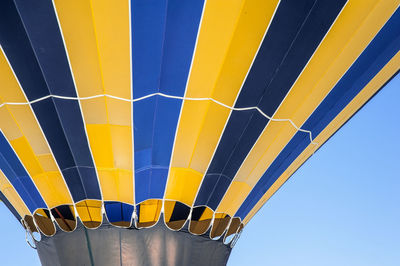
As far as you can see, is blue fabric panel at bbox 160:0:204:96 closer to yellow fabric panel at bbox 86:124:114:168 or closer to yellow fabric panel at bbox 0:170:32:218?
yellow fabric panel at bbox 86:124:114:168

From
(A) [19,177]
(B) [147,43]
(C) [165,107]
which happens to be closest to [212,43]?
(B) [147,43]

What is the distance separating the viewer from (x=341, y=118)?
145 inches

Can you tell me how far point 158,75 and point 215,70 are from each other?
390mm

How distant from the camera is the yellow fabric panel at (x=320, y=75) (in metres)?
2.73

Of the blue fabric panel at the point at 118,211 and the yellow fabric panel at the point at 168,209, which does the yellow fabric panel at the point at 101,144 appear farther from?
the yellow fabric panel at the point at 168,209

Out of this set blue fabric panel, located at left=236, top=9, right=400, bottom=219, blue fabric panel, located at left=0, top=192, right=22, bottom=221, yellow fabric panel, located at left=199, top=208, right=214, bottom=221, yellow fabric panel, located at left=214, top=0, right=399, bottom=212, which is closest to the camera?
yellow fabric panel, located at left=214, top=0, right=399, bottom=212

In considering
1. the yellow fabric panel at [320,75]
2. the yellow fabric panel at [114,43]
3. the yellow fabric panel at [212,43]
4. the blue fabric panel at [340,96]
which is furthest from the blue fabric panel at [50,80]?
the blue fabric panel at [340,96]

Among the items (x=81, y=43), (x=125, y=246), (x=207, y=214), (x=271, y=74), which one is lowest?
(x=125, y=246)

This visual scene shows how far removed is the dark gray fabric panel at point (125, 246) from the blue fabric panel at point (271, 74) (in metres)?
0.37

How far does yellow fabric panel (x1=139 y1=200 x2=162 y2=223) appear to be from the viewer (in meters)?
3.30

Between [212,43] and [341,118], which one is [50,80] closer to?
[212,43]

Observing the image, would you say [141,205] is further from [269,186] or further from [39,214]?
[269,186]

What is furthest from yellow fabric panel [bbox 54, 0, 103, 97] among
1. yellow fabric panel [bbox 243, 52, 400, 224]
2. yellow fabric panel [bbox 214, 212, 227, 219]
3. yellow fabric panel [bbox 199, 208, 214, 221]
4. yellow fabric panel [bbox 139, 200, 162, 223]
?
yellow fabric panel [bbox 243, 52, 400, 224]

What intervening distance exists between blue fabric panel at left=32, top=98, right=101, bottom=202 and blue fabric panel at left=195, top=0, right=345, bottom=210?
2.98ft
